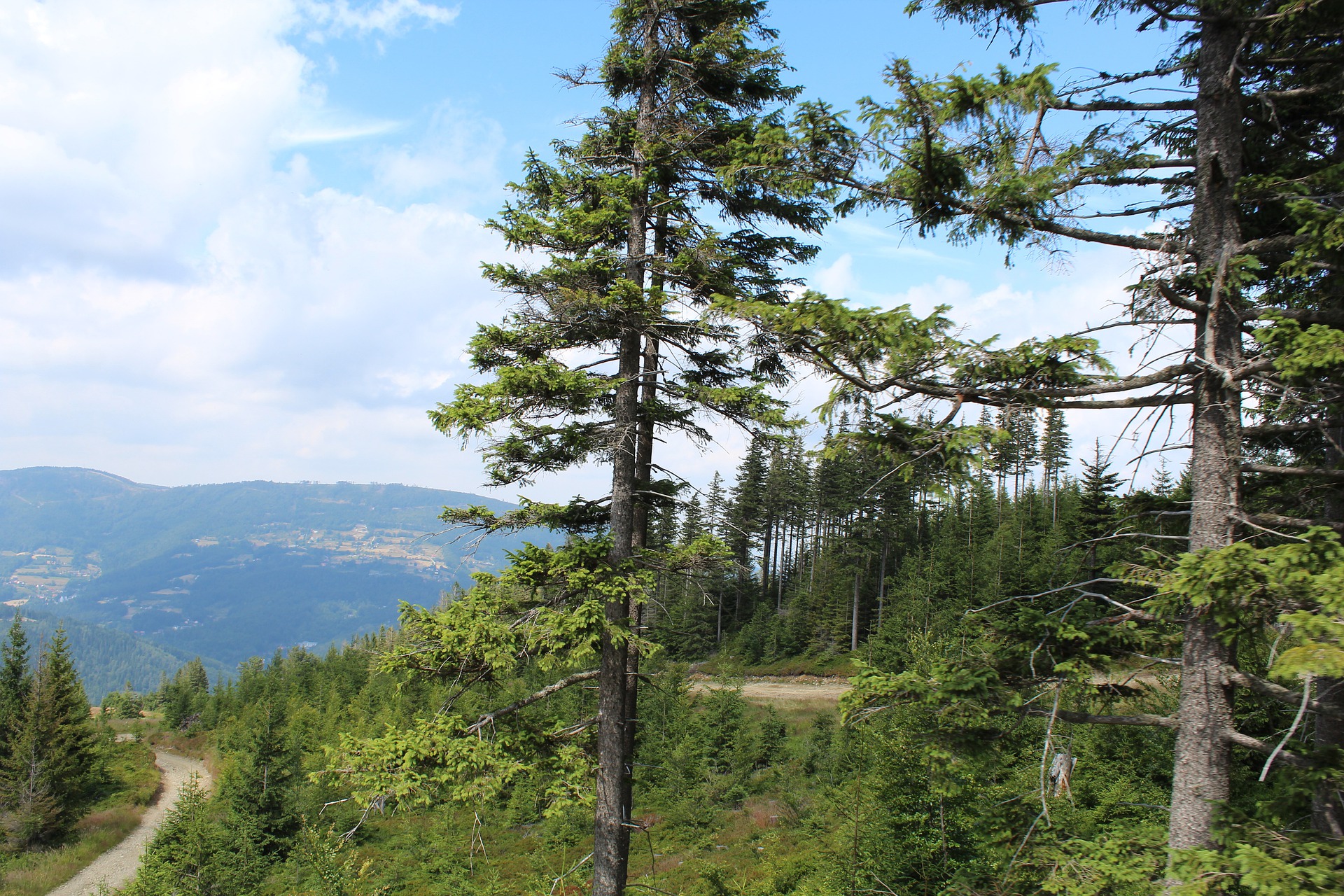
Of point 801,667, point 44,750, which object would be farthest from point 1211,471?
point 44,750

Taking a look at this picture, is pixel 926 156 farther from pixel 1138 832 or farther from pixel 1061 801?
pixel 1061 801

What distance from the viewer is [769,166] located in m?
6.26

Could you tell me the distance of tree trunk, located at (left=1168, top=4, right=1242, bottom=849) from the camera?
5.06m

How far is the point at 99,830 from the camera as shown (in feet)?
97.9

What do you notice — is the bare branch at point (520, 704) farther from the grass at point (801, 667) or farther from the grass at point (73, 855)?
the grass at point (801, 667)

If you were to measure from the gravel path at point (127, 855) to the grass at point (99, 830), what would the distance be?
350 mm

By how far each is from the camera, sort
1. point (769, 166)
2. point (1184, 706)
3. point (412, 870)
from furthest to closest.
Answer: point (412, 870) → point (769, 166) → point (1184, 706)

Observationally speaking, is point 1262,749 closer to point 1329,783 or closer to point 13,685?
point 1329,783

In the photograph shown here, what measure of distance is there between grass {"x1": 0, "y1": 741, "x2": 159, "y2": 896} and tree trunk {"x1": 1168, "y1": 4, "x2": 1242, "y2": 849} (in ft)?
111

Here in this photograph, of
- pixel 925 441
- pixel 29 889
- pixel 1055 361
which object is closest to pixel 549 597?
pixel 925 441

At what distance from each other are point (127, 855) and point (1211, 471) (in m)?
39.5

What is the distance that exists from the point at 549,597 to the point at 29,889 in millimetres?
29306

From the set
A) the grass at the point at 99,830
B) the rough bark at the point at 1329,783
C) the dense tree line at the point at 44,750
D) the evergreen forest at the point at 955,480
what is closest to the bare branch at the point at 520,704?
the evergreen forest at the point at 955,480

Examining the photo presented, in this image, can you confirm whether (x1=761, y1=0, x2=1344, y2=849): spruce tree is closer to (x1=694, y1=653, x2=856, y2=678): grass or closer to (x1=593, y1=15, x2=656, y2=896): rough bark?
(x1=593, y1=15, x2=656, y2=896): rough bark
